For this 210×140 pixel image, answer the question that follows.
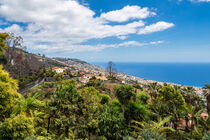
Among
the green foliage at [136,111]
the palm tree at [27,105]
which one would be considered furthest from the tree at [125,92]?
the palm tree at [27,105]

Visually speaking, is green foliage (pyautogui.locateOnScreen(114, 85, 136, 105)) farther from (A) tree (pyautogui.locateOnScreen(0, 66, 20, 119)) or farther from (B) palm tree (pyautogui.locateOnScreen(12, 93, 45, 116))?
(A) tree (pyautogui.locateOnScreen(0, 66, 20, 119))

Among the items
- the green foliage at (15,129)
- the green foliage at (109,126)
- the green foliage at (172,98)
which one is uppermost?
the green foliage at (15,129)

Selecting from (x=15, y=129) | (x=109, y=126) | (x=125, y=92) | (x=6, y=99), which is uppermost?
(x=6, y=99)

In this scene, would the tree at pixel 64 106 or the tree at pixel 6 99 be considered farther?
the tree at pixel 64 106

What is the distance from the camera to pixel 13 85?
10781 mm

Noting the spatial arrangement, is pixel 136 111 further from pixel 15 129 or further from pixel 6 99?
pixel 6 99

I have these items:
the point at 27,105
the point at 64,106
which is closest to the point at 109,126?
the point at 64,106

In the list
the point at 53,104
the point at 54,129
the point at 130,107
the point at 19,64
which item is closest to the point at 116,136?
the point at 130,107

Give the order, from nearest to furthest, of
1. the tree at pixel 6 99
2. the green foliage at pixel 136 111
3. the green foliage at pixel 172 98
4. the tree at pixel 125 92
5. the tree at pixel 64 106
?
the tree at pixel 6 99 < the tree at pixel 64 106 < the tree at pixel 125 92 < the green foliage at pixel 136 111 < the green foliage at pixel 172 98

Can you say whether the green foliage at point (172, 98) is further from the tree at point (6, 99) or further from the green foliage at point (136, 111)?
the tree at point (6, 99)

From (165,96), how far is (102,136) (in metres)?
15.9

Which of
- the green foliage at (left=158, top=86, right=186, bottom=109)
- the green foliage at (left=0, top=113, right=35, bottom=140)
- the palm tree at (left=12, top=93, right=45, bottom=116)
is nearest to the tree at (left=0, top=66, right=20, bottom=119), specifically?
the palm tree at (left=12, top=93, right=45, bottom=116)

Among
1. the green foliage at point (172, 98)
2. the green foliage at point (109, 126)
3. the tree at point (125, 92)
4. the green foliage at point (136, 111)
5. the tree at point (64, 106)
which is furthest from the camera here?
the green foliage at point (172, 98)

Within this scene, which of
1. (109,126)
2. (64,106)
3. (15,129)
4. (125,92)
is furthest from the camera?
(125,92)
